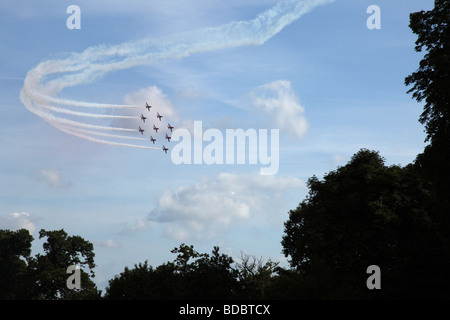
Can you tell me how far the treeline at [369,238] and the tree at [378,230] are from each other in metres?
0.09

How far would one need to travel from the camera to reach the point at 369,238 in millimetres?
52000

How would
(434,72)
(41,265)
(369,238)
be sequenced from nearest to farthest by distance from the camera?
(434,72)
(369,238)
(41,265)

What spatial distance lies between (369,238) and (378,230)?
108 cm

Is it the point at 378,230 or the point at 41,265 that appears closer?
the point at 378,230

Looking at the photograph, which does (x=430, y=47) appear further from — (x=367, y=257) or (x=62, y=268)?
(x=62, y=268)

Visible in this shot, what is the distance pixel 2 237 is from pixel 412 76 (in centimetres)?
7012

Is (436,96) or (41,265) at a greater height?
(436,96)

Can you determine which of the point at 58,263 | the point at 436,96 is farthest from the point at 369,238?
the point at 58,263

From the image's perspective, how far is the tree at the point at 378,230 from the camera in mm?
48375

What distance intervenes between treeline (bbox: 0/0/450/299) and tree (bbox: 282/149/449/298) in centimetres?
9

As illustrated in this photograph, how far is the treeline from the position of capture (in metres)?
41.9

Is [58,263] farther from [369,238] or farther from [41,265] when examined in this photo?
[369,238]

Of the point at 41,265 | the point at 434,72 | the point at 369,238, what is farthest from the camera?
the point at 41,265
